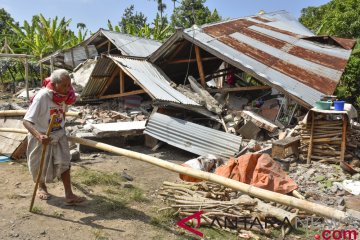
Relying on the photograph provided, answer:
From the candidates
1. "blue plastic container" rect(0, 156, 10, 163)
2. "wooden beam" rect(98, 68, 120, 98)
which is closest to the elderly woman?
"blue plastic container" rect(0, 156, 10, 163)

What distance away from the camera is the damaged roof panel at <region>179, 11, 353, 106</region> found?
8.96 metres

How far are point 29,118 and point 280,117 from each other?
23.1ft

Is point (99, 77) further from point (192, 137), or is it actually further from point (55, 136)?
point (55, 136)

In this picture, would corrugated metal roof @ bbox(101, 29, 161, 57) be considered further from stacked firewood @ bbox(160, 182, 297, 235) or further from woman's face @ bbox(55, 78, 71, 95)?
stacked firewood @ bbox(160, 182, 297, 235)

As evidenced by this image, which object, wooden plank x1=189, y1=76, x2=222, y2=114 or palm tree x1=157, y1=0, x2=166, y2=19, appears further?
palm tree x1=157, y1=0, x2=166, y2=19

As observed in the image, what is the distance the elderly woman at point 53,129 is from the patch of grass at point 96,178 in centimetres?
97

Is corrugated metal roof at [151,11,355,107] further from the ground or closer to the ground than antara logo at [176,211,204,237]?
further from the ground

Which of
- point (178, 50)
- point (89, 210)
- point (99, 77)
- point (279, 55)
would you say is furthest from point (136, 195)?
point (279, 55)

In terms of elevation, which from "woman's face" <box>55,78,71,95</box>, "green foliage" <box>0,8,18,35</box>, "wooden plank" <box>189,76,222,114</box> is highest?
"green foliage" <box>0,8,18,35</box>

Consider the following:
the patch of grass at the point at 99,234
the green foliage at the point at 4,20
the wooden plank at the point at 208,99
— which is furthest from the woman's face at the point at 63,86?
the green foliage at the point at 4,20

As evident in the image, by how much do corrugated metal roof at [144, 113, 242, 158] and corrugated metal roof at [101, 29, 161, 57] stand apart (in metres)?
7.00

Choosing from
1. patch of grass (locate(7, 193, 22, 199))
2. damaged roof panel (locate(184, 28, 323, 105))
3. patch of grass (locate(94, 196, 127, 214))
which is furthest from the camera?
damaged roof panel (locate(184, 28, 323, 105))

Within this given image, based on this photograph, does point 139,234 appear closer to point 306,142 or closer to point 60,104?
point 60,104

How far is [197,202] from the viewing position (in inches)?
174
